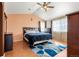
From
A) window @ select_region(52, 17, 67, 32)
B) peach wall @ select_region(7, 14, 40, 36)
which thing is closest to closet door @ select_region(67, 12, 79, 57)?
window @ select_region(52, 17, 67, 32)

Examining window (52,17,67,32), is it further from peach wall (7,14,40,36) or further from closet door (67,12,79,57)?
closet door (67,12,79,57)

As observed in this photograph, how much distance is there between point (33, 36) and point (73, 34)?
2.91 meters

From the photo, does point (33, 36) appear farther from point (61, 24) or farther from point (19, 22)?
point (61, 24)

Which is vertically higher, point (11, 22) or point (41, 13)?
point (41, 13)

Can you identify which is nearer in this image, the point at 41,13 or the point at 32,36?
the point at 32,36

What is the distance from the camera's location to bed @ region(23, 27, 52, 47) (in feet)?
14.6

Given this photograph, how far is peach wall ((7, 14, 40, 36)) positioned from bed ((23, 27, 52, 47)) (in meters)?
0.26

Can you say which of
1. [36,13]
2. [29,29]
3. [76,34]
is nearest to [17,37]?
[29,29]

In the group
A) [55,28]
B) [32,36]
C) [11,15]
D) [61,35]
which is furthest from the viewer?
[55,28]

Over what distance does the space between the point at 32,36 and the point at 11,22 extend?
4.92 ft

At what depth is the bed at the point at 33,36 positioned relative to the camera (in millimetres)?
4445

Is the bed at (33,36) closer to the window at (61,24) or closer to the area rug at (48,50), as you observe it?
the area rug at (48,50)

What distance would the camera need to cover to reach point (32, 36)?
4.43 meters

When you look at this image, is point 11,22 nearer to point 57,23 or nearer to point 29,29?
point 29,29
